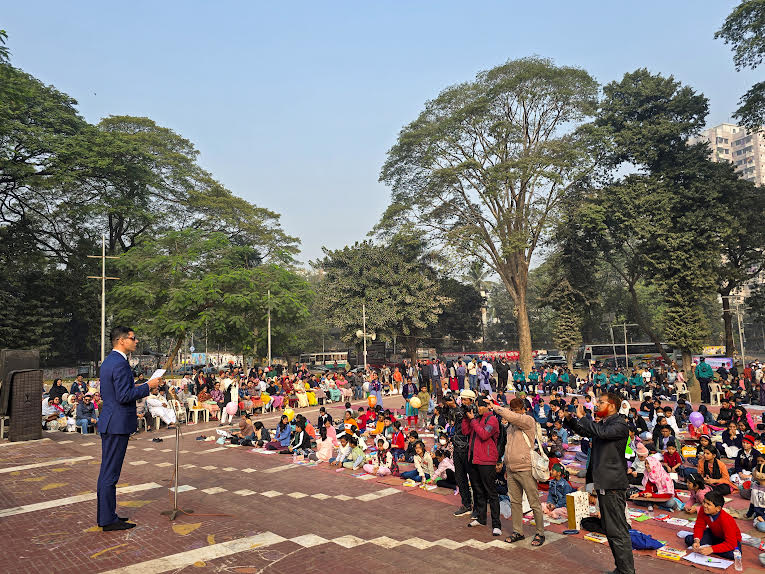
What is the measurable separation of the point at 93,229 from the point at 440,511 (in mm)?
40453

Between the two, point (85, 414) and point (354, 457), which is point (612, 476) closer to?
point (354, 457)

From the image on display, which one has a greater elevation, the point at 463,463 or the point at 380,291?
the point at 380,291

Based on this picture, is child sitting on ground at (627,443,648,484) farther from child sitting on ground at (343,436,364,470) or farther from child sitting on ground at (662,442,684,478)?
child sitting on ground at (343,436,364,470)

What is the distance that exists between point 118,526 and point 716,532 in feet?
23.0

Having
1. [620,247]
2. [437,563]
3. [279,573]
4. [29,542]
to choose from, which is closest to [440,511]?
[437,563]

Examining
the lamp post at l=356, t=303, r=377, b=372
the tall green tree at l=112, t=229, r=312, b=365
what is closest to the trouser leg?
the tall green tree at l=112, t=229, r=312, b=365

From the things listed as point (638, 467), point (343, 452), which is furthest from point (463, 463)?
point (343, 452)

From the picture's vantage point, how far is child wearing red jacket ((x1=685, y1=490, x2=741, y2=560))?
5703 mm

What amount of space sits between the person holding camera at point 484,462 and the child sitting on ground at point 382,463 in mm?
3640

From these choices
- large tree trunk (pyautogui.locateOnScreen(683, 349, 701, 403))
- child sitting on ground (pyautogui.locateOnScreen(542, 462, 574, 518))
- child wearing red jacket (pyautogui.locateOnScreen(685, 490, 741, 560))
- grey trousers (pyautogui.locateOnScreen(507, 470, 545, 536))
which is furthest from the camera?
large tree trunk (pyautogui.locateOnScreen(683, 349, 701, 403))

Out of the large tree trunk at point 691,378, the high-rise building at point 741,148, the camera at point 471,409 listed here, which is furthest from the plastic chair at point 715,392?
the high-rise building at point 741,148

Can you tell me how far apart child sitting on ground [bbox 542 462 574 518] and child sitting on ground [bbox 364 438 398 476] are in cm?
343

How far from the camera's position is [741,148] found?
11500 centimetres

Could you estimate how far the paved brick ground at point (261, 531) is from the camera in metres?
5.52
